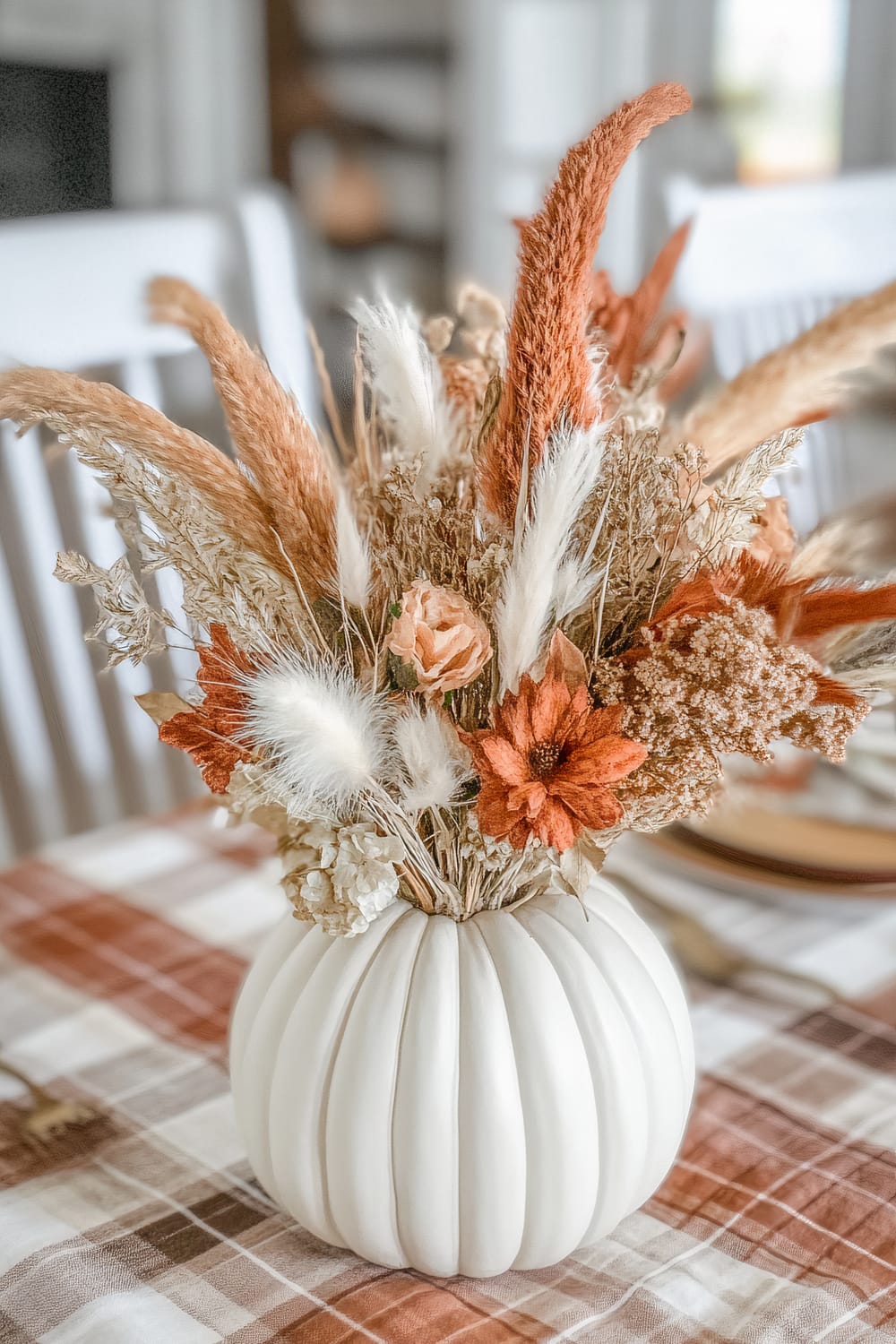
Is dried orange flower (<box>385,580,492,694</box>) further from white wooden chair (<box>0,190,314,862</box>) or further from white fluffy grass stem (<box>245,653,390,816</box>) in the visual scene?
white wooden chair (<box>0,190,314,862</box>)

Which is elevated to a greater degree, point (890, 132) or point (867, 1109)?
point (890, 132)

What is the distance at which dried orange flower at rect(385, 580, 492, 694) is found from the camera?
471 mm

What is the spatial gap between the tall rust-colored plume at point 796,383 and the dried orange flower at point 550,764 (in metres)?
0.18

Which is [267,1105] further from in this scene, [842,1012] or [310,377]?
[310,377]

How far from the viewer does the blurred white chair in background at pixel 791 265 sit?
1.55m

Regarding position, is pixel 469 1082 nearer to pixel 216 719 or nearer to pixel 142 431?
pixel 216 719

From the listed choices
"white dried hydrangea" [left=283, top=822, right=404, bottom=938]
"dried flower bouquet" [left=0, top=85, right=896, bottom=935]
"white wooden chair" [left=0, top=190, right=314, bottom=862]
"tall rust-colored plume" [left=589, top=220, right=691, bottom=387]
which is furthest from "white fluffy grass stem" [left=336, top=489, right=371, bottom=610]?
"white wooden chair" [left=0, top=190, right=314, bottom=862]

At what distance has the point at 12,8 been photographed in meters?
2.72

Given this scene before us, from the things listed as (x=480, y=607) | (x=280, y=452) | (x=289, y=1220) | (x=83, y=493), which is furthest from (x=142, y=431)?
(x=83, y=493)

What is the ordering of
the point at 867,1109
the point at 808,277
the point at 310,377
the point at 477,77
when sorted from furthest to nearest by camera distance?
1. the point at 477,77
2. the point at 808,277
3. the point at 310,377
4. the point at 867,1109

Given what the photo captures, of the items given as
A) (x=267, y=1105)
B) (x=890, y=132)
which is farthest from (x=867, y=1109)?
(x=890, y=132)

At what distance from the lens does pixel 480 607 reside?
1.67 feet

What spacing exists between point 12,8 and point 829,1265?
118 inches

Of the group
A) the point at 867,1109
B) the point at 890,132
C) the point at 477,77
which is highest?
the point at 477,77
